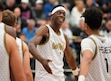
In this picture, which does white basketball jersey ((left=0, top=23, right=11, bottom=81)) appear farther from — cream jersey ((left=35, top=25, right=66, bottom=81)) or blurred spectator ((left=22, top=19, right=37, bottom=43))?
blurred spectator ((left=22, top=19, right=37, bottom=43))

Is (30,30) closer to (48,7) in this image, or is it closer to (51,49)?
(48,7)

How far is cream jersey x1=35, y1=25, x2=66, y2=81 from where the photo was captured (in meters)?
8.02

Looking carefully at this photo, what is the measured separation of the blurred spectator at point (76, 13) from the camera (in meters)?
16.7

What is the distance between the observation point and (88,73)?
20.7 feet

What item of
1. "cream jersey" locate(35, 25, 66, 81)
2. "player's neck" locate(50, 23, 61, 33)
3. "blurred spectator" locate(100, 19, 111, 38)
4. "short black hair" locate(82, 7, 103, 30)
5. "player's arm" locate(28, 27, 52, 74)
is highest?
"short black hair" locate(82, 7, 103, 30)

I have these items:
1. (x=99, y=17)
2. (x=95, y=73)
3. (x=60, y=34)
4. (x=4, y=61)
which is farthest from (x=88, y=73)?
(x=60, y=34)

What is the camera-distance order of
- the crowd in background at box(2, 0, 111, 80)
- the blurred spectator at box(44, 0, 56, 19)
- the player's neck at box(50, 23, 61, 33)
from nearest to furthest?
the player's neck at box(50, 23, 61, 33)
the crowd in background at box(2, 0, 111, 80)
the blurred spectator at box(44, 0, 56, 19)

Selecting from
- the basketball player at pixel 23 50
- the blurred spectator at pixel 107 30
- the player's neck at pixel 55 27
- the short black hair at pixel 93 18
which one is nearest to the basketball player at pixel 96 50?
the short black hair at pixel 93 18

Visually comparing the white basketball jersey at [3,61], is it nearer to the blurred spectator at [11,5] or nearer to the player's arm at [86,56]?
the player's arm at [86,56]

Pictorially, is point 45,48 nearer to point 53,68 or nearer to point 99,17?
point 53,68

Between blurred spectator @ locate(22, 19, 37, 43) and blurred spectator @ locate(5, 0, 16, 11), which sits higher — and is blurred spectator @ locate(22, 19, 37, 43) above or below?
below

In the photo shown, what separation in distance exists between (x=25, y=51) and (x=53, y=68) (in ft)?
4.04

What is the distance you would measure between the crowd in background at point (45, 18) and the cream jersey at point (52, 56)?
6.18 metres

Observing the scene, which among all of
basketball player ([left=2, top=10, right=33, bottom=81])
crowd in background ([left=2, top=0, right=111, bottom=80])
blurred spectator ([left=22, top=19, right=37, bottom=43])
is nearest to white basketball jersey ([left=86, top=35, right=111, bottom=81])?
basketball player ([left=2, top=10, right=33, bottom=81])
